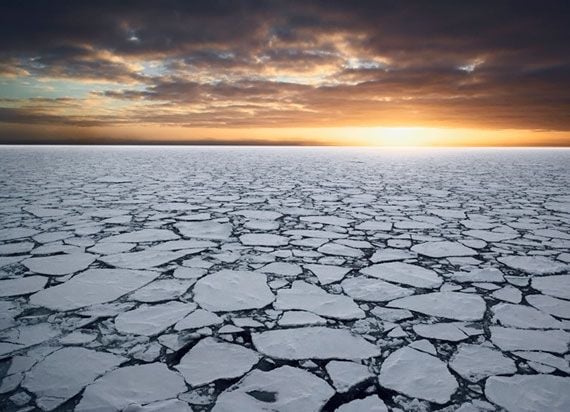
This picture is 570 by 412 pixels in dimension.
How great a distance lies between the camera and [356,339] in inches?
58.4


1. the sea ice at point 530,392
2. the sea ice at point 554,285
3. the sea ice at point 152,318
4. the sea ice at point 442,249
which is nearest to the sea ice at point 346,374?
the sea ice at point 530,392

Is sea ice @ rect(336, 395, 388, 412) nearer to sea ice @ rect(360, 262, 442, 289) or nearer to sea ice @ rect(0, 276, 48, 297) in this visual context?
sea ice @ rect(360, 262, 442, 289)

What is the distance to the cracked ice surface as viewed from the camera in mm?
1175

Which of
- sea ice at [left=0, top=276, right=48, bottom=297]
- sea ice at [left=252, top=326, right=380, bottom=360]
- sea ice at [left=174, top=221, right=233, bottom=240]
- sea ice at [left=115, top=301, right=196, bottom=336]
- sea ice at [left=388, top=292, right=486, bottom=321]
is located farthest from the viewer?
sea ice at [left=174, top=221, right=233, bottom=240]

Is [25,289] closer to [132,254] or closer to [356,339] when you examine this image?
[132,254]

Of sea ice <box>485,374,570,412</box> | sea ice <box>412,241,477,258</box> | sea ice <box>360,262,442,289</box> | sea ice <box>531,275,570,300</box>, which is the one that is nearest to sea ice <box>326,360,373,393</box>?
sea ice <box>485,374,570,412</box>

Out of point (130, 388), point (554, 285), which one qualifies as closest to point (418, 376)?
point (130, 388)

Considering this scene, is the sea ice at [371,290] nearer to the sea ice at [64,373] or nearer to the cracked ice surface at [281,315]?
the cracked ice surface at [281,315]

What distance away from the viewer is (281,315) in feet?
5.48

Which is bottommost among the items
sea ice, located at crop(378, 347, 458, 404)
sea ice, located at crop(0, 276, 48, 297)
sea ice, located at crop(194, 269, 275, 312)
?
sea ice, located at crop(378, 347, 458, 404)

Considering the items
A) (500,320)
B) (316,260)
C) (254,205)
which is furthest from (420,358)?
(254,205)

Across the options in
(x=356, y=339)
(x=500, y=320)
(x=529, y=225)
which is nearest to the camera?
(x=356, y=339)

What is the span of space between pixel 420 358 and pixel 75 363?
1227 mm

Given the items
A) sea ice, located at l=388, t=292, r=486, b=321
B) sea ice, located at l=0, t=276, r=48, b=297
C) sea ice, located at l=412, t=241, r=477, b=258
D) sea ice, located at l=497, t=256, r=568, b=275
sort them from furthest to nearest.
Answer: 1. sea ice, located at l=412, t=241, r=477, b=258
2. sea ice, located at l=497, t=256, r=568, b=275
3. sea ice, located at l=0, t=276, r=48, b=297
4. sea ice, located at l=388, t=292, r=486, b=321
